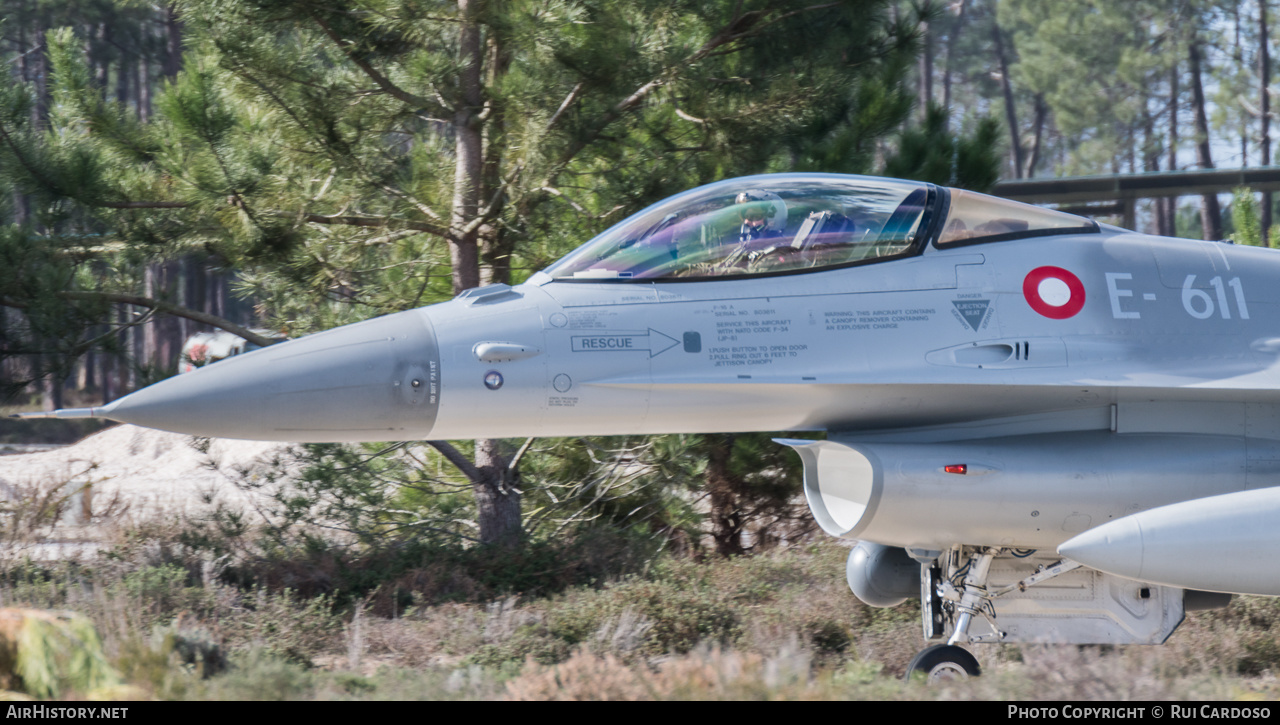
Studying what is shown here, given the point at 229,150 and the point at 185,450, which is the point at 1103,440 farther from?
the point at 185,450

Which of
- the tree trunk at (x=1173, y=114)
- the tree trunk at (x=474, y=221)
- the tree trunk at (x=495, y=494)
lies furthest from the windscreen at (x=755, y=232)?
the tree trunk at (x=1173, y=114)

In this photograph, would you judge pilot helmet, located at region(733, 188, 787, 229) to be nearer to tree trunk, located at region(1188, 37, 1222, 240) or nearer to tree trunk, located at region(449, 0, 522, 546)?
tree trunk, located at region(449, 0, 522, 546)

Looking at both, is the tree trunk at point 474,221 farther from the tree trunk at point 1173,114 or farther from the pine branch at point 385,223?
the tree trunk at point 1173,114

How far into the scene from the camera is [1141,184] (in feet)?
62.5

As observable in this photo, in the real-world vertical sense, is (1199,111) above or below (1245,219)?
above

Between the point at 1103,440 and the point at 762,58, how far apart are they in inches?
197

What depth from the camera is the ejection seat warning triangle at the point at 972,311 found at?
576cm

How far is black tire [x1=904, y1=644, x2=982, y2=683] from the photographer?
564cm

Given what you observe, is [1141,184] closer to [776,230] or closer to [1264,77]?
[776,230]

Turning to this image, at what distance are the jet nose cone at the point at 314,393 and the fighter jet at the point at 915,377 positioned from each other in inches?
0.4

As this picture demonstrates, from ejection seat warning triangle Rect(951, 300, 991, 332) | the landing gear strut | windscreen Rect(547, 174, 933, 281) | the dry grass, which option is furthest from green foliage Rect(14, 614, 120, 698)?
ejection seat warning triangle Rect(951, 300, 991, 332)

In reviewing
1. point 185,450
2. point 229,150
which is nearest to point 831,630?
point 229,150

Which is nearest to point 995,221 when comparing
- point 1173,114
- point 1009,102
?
point 1173,114

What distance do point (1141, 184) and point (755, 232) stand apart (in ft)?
52.6
